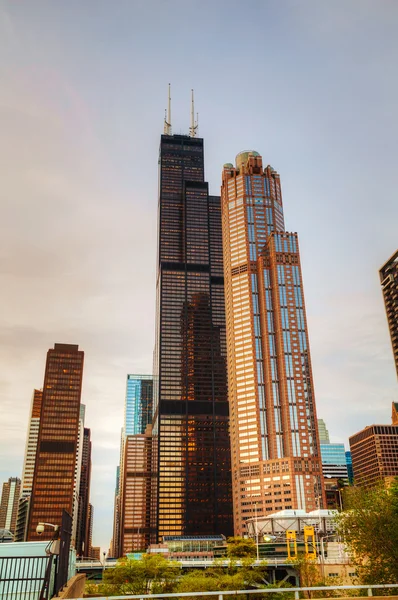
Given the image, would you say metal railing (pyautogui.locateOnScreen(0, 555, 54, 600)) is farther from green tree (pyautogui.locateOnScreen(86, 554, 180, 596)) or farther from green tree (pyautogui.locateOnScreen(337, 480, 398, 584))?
green tree (pyautogui.locateOnScreen(86, 554, 180, 596))

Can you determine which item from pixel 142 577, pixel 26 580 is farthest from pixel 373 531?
pixel 142 577

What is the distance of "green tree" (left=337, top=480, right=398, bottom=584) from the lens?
108 ft

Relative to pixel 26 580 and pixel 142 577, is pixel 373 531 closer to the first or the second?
pixel 26 580

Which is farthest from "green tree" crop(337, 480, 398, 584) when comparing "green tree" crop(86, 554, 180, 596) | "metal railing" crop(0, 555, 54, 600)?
"green tree" crop(86, 554, 180, 596)

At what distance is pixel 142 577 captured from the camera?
65.4m

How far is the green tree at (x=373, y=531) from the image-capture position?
32875 millimetres

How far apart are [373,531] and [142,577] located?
1603 inches

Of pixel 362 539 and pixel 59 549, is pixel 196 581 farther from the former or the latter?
pixel 59 549

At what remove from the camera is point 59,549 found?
1675 cm

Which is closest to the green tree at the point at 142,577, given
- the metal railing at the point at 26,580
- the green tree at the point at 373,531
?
the green tree at the point at 373,531

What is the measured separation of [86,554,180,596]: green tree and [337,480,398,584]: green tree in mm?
30748

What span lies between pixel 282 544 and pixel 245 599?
8353 centimetres

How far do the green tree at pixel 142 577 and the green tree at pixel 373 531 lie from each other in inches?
1211

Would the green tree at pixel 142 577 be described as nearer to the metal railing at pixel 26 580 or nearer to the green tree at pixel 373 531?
the green tree at pixel 373 531
